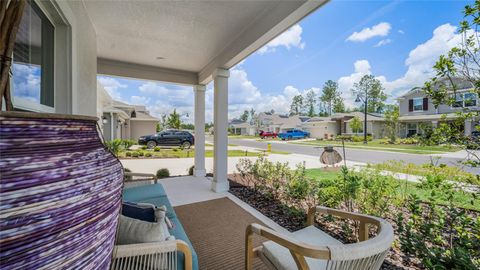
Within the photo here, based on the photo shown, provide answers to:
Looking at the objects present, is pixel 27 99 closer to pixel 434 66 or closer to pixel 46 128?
pixel 46 128

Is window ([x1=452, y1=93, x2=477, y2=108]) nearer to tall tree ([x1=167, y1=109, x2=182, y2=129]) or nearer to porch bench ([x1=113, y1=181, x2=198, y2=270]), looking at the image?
porch bench ([x1=113, y1=181, x2=198, y2=270])

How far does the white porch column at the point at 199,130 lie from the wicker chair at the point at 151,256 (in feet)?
15.6

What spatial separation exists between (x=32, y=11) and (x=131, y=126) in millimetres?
17102

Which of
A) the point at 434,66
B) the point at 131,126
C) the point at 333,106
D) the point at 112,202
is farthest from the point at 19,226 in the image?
the point at 333,106

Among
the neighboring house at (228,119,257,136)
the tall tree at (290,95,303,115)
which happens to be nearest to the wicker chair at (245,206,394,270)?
the neighboring house at (228,119,257,136)

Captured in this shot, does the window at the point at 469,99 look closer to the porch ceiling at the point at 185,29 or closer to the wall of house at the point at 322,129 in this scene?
the porch ceiling at the point at 185,29

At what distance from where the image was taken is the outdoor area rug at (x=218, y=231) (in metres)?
2.21

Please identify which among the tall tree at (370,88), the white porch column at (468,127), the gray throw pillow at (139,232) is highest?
the tall tree at (370,88)

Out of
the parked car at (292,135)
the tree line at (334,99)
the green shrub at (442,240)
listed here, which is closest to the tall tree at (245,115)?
the tree line at (334,99)

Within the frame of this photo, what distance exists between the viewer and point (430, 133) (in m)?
1.93

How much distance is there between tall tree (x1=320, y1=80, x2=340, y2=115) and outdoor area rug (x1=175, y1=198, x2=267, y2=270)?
3266cm

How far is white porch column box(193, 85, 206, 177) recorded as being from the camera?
6.08m

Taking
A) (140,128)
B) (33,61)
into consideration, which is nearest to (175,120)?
(140,128)

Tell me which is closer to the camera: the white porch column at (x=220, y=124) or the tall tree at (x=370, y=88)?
the white porch column at (x=220, y=124)
